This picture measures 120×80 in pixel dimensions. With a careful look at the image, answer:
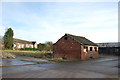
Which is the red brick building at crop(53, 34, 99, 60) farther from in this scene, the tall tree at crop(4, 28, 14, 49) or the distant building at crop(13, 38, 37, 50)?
the distant building at crop(13, 38, 37, 50)

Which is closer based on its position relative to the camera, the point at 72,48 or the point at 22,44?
the point at 72,48

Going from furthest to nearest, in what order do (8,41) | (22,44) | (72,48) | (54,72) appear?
(22,44)
(8,41)
(72,48)
(54,72)

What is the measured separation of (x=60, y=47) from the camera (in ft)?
111

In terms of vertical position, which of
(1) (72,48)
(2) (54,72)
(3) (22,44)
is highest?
(3) (22,44)

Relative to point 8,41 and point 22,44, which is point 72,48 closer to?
point 8,41

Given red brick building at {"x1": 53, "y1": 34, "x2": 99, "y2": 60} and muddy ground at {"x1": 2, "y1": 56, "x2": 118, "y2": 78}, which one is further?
red brick building at {"x1": 53, "y1": 34, "x2": 99, "y2": 60}

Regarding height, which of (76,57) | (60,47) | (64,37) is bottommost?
(76,57)

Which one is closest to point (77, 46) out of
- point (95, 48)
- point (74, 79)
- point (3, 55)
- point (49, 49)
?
point (95, 48)

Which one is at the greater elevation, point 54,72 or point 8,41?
point 8,41

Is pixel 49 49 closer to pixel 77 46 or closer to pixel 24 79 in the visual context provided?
pixel 77 46

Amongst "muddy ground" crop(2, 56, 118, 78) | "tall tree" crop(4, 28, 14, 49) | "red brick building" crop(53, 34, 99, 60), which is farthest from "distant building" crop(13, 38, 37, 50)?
"muddy ground" crop(2, 56, 118, 78)

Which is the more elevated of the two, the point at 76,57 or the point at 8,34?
the point at 8,34

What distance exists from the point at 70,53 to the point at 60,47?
329 centimetres

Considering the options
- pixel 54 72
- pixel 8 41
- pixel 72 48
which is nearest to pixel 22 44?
pixel 8 41
